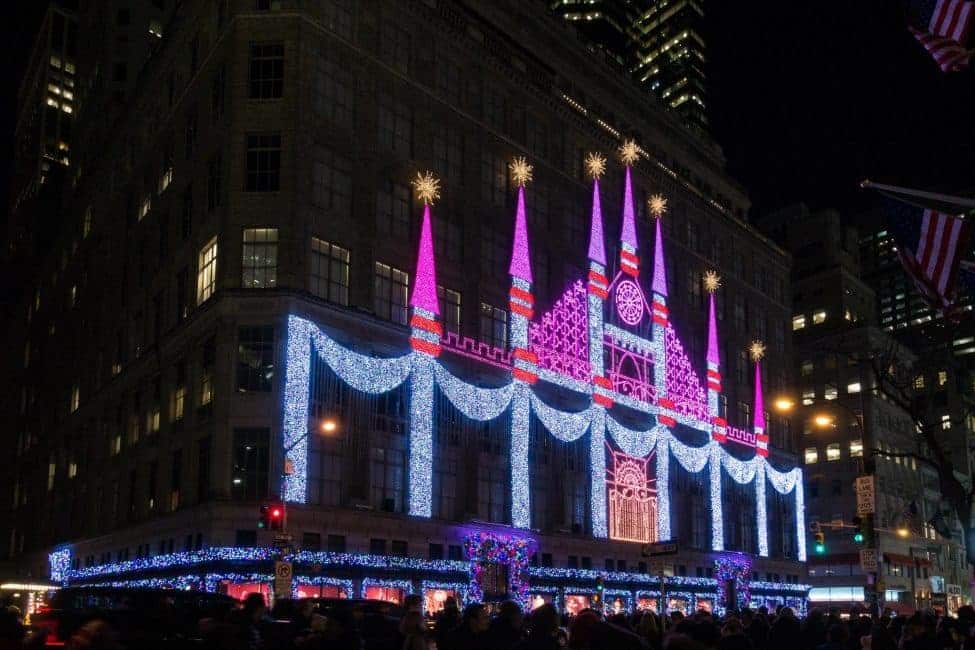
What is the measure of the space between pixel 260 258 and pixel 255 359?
4.91 meters

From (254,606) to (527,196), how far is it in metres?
50.6

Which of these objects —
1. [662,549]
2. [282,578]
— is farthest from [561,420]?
[662,549]

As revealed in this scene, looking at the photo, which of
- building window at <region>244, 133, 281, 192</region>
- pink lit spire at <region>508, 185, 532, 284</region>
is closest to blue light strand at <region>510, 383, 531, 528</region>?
pink lit spire at <region>508, 185, 532, 284</region>

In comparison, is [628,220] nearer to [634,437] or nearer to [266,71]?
[634,437]

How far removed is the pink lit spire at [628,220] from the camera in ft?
237

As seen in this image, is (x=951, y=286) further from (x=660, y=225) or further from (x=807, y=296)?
(x=807, y=296)

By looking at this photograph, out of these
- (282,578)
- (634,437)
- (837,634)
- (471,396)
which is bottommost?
(837,634)

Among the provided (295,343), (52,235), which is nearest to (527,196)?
(295,343)

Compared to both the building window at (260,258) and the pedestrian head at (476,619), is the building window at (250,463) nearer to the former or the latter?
the building window at (260,258)

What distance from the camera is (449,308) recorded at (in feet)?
194

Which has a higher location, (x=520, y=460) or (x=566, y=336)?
(x=566, y=336)

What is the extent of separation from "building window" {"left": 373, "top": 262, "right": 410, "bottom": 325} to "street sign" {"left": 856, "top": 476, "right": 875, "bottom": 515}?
2620 cm

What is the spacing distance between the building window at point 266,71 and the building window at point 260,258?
270 inches

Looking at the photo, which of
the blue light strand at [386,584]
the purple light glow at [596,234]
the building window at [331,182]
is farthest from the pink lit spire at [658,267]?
the blue light strand at [386,584]
